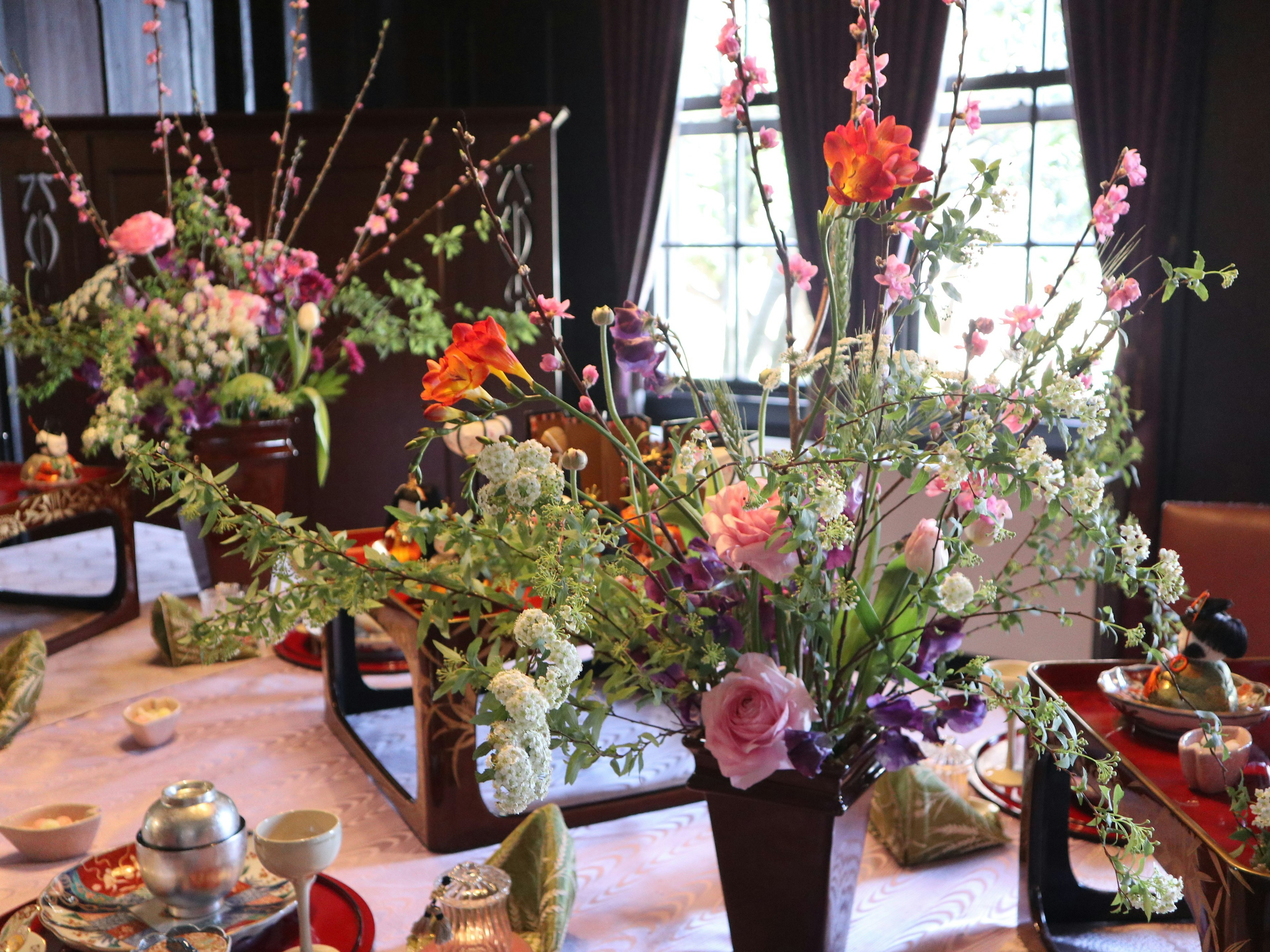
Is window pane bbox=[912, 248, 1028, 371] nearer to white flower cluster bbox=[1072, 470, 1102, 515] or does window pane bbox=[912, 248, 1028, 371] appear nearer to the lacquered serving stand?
the lacquered serving stand

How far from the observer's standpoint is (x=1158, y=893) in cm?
97

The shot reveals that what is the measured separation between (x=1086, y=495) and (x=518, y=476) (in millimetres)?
486

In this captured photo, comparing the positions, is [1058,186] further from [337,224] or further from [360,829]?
[360,829]

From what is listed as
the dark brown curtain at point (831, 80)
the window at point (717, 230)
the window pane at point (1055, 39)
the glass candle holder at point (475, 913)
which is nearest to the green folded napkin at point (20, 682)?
the glass candle holder at point (475, 913)

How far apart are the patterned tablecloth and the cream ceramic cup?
10.4 inches

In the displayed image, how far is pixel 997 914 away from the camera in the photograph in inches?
63.6

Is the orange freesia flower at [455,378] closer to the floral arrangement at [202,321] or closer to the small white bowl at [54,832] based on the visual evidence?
the small white bowl at [54,832]

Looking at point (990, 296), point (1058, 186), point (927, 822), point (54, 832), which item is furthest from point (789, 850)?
point (1058, 186)

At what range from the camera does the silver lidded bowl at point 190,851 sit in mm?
1396

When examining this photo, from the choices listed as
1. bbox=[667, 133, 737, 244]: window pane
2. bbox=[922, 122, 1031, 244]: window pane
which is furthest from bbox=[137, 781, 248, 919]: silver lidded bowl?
bbox=[667, 133, 737, 244]: window pane

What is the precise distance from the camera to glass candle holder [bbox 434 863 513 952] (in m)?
1.27

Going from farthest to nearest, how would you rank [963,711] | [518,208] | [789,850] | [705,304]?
[705,304] → [518,208] → [789,850] → [963,711]

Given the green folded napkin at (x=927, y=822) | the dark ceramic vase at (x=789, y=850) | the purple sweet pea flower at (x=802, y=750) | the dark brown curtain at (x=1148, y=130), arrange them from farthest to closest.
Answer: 1. the dark brown curtain at (x=1148, y=130)
2. the green folded napkin at (x=927, y=822)
3. the dark ceramic vase at (x=789, y=850)
4. the purple sweet pea flower at (x=802, y=750)

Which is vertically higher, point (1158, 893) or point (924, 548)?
point (924, 548)
